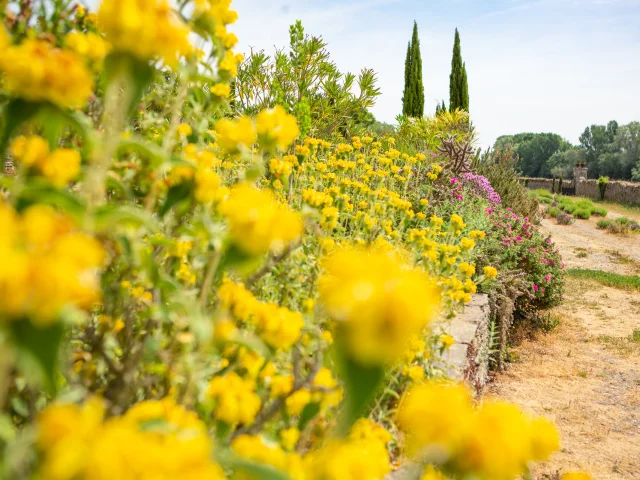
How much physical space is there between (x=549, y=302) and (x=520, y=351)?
1233 mm

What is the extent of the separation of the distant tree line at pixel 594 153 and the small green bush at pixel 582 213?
10.3m

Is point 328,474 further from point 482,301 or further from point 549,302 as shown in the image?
point 549,302

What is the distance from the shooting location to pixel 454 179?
611cm

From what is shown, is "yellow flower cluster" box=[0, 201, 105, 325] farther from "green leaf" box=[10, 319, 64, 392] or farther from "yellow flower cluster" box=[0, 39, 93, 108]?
"yellow flower cluster" box=[0, 39, 93, 108]

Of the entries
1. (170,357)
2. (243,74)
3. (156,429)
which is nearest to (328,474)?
(156,429)

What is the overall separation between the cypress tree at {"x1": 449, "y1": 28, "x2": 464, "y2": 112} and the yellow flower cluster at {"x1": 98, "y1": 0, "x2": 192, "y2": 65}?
21.0 m

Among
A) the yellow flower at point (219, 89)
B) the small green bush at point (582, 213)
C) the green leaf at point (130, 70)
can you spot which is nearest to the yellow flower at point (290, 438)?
the green leaf at point (130, 70)

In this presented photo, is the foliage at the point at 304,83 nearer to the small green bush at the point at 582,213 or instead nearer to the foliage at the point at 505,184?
the foliage at the point at 505,184

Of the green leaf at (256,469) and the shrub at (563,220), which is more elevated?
the green leaf at (256,469)

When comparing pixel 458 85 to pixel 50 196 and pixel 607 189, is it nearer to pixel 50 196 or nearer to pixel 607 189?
pixel 607 189

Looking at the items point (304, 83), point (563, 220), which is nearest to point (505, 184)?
point (304, 83)

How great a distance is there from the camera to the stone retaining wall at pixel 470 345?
2.73 m

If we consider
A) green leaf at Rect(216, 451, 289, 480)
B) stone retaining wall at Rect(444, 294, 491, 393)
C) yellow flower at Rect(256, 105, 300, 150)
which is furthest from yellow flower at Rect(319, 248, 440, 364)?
stone retaining wall at Rect(444, 294, 491, 393)

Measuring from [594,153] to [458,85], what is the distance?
34.5m
